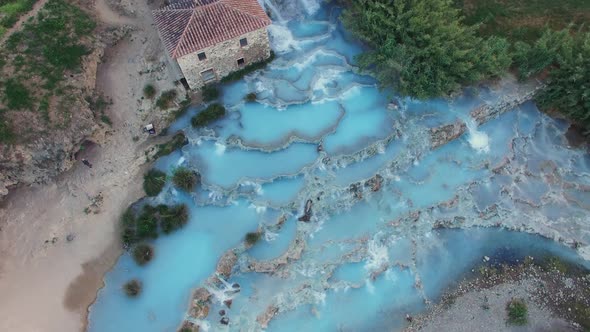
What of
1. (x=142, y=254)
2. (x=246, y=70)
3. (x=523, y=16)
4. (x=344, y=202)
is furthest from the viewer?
(x=523, y=16)

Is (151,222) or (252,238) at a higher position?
(151,222)

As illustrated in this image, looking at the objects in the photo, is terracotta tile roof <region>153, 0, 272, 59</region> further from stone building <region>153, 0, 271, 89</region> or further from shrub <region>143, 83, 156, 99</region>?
shrub <region>143, 83, 156, 99</region>

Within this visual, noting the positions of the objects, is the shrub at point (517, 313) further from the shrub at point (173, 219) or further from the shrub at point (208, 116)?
the shrub at point (208, 116)

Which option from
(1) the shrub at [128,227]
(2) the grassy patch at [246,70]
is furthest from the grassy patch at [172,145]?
(2) the grassy patch at [246,70]

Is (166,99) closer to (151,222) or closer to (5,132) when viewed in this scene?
(151,222)

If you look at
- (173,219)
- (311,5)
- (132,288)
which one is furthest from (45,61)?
(311,5)

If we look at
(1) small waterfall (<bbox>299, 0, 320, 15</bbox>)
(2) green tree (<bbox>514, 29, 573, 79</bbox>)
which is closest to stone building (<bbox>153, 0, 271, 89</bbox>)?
(1) small waterfall (<bbox>299, 0, 320, 15</bbox>)
